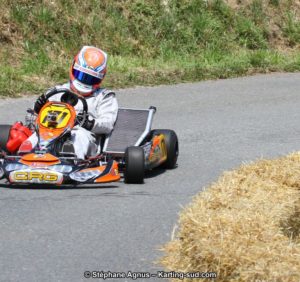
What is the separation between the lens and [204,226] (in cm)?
520

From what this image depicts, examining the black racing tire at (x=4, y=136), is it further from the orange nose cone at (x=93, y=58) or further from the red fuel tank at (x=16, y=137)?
the orange nose cone at (x=93, y=58)

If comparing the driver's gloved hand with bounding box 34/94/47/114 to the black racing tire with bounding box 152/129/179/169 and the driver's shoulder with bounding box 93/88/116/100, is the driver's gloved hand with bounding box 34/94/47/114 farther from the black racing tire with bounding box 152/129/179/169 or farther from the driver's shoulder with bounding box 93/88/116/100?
the black racing tire with bounding box 152/129/179/169

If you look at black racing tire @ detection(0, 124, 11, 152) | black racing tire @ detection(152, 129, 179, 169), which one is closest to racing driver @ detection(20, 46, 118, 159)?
black racing tire @ detection(0, 124, 11, 152)

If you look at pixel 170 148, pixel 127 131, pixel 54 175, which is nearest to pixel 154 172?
pixel 170 148

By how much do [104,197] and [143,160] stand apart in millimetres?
591

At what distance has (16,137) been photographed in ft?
27.2

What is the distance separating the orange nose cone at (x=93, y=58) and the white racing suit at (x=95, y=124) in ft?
0.80

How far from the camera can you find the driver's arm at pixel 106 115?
8523 mm

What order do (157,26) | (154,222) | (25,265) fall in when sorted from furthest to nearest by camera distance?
(157,26) < (154,222) < (25,265)

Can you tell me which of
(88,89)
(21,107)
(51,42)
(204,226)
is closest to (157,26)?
(51,42)

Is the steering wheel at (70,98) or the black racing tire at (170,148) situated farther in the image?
the black racing tire at (170,148)

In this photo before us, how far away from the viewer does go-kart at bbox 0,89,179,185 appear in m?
7.75

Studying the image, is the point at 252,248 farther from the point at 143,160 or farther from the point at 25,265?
the point at 143,160

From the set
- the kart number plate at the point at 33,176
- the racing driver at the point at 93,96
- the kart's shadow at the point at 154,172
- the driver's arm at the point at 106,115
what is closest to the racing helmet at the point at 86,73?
the racing driver at the point at 93,96
